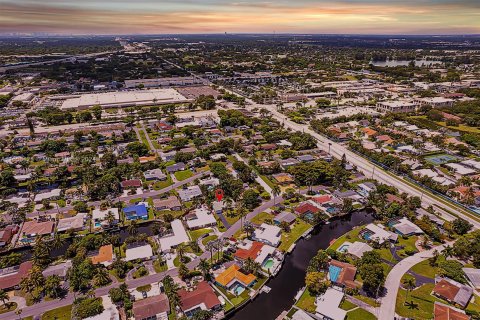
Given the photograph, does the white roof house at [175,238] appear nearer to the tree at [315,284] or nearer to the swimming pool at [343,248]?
the tree at [315,284]

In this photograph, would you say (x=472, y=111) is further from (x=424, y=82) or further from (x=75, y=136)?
(x=75, y=136)

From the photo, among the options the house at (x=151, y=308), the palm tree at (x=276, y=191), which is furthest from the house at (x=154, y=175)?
the house at (x=151, y=308)

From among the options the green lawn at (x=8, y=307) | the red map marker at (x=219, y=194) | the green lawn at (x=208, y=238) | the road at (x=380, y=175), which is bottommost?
the green lawn at (x=8, y=307)

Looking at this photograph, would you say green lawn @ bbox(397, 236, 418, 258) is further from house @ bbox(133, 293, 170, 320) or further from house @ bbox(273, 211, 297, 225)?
house @ bbox(133, 293, 170, 320)

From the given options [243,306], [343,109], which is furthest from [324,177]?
[343,109]

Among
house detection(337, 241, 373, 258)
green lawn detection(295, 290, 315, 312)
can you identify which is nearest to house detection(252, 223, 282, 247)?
house detection(337, 241, 373, 258)

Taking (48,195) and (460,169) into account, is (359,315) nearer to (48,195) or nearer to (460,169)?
(460,169)
